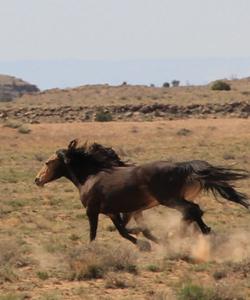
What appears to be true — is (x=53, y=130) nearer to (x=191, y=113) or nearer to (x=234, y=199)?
(x=191, y=113)

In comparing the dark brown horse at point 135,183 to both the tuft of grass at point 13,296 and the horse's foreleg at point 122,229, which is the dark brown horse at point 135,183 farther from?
the tuft of grass at point 13,296

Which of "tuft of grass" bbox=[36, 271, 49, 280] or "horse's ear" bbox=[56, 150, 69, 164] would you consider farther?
"horse's ear" bbox=[56, 150, 69, 164]

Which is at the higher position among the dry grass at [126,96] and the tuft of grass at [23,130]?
the dry grass at [126,96]

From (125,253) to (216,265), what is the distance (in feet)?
4.33

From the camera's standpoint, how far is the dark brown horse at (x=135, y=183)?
11641mm

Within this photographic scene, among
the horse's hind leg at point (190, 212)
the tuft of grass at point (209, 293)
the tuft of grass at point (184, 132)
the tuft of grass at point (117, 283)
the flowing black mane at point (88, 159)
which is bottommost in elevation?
the tuft of grass at point (184, 132)

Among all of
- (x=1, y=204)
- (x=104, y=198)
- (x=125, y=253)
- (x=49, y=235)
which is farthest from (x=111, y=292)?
(x=1, y=204)

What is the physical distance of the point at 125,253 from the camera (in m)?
11.2

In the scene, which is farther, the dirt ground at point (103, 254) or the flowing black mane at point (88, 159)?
the flowing black mane at point (88, 159)

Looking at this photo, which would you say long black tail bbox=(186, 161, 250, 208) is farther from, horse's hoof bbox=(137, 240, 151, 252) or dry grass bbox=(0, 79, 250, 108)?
dry grass bbox=(0, 79, 250, 108)

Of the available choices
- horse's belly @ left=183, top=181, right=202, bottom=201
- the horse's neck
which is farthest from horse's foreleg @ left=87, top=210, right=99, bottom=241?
horse's belly @ left=183, top=181, right=202, bottom=201

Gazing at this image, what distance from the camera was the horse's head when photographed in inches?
517

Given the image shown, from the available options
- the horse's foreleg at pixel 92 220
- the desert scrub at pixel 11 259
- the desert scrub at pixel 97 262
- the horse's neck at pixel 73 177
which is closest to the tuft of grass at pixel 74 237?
the desert scrub at pixel 11 259

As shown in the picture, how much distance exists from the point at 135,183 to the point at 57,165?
5.96ft
